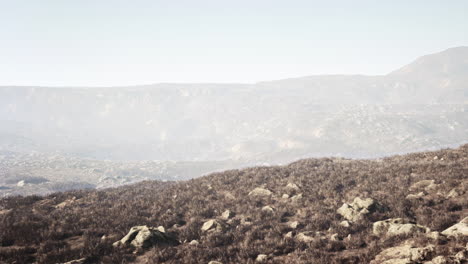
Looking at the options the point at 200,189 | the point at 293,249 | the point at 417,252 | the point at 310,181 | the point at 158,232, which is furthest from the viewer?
the point at 200,189

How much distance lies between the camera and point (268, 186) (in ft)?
53.3

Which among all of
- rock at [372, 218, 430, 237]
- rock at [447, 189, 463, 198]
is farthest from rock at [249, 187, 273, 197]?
rock at [447, 189, 463, 198]

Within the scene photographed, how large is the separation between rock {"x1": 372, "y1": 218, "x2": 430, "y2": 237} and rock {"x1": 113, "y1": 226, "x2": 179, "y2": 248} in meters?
6.65

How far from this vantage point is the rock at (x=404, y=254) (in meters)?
6.21

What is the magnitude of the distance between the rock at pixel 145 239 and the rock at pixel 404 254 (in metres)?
6.29

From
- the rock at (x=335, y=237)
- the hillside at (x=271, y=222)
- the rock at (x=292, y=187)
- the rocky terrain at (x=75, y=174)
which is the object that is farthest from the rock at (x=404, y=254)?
the rocky terrain at (x=75, y=174)

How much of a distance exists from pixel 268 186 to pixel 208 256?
8557 millimetres

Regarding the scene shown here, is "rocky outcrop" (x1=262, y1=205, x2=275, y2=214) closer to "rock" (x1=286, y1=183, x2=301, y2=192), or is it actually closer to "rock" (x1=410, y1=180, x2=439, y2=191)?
"rock" (x1=286, y1=183, x2=301, y2=192)

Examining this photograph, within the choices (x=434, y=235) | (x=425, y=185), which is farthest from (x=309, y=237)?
(x=425, y=185)

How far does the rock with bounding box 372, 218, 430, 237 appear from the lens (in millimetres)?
8148

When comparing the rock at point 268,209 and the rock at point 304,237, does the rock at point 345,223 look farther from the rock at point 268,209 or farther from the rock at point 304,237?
the rock at point 268,209

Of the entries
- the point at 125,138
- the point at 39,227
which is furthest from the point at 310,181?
the point at 125,138

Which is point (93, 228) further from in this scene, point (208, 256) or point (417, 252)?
point (417, 252)

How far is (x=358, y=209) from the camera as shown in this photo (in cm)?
1080
